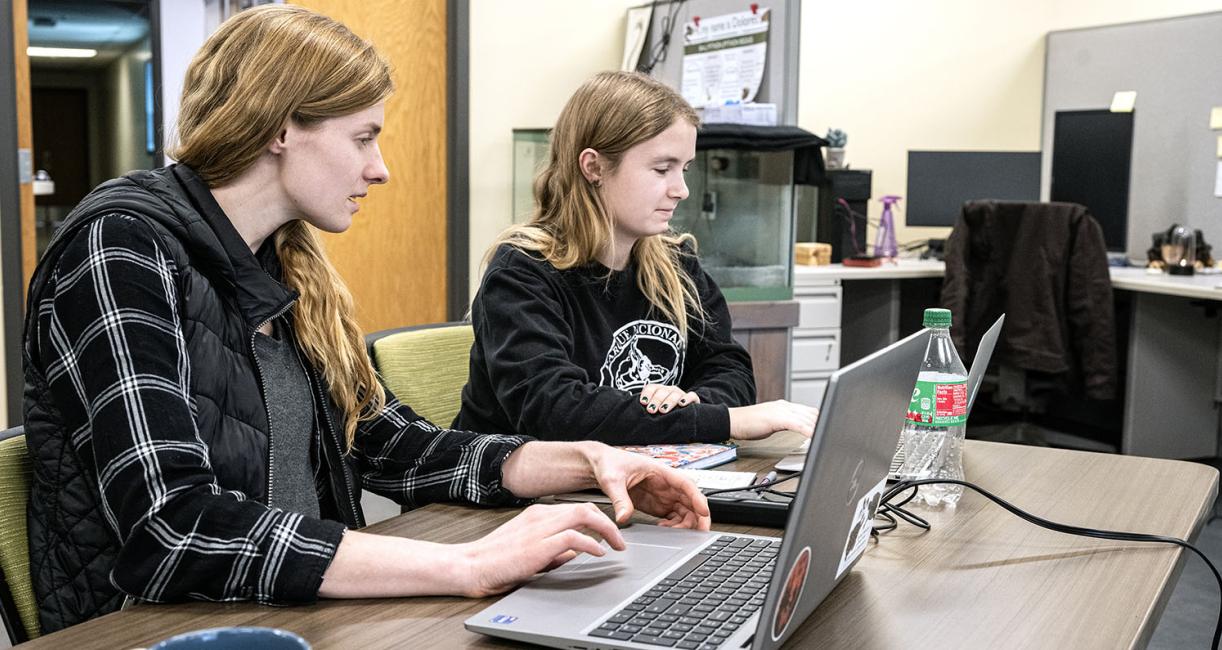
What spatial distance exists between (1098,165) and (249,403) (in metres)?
4.09

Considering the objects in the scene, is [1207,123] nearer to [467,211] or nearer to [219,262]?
[467,211]

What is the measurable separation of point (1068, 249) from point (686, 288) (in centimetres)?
247

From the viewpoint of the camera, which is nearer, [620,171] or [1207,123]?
[620,171]

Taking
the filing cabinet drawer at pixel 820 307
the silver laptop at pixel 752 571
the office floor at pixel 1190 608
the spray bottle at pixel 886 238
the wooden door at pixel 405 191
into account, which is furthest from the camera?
the spray bottle at pixel 886 238

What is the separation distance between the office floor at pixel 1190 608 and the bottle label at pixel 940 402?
47.1 inches

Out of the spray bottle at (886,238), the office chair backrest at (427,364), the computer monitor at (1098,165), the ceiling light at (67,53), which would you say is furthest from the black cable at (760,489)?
the ceiling light at (67,53)

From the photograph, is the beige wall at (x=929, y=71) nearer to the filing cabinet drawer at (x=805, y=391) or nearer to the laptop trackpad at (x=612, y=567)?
the filing cabinet drawer at (x=805, y=391)

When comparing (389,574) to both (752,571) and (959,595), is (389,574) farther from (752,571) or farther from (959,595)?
(959,595)

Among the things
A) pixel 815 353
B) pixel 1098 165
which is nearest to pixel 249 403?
pixel 815 353

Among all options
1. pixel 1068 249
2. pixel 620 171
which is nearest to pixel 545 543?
pixel 620 171

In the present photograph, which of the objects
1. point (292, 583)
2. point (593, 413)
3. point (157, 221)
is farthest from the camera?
point (593, 413)

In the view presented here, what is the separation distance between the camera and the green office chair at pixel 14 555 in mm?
1000

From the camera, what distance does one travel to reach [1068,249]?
388 centimetres

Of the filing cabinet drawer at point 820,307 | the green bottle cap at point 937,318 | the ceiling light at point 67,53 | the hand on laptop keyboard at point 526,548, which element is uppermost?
the ceiling light at point 67,53
